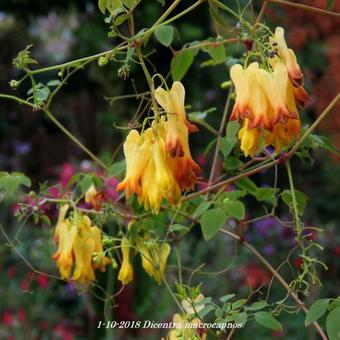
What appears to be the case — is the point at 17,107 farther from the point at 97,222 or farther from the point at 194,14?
the point at 97,222

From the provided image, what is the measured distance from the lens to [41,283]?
11.1ft

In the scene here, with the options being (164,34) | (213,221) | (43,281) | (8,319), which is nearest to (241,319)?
(213,221)

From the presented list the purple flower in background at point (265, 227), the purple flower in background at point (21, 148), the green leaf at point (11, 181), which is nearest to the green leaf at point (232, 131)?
the green leaf at point (11, 181)

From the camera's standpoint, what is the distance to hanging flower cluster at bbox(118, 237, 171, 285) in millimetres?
1171

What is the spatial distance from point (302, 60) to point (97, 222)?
12.3 feet

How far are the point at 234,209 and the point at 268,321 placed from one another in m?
0.17

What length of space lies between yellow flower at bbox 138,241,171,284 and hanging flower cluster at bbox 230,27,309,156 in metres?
0.30

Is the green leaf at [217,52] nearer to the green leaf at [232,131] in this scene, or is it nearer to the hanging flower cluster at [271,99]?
the green leaf at [232,131]

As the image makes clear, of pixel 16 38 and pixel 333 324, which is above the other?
pixel 333 324

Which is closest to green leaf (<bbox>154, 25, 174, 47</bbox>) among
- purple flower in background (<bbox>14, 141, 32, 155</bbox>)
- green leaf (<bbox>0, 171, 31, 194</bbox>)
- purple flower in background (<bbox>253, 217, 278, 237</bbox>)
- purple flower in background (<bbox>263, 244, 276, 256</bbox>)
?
green leaf (<bbox>0, 171, 31, 194</bbox>)

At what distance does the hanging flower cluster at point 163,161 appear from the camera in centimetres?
89

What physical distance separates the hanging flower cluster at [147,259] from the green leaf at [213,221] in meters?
0.11

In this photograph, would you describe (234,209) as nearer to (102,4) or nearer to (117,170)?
(117,170)

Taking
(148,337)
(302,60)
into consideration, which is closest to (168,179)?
(148,337)
